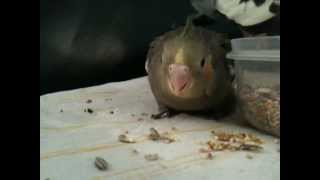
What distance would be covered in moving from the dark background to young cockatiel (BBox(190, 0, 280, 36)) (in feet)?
0.09

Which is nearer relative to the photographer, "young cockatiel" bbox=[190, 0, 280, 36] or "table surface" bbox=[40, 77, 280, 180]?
"table surface" bbox=[40, 77, 280, 180]

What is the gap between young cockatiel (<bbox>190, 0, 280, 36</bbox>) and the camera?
1.84 feet

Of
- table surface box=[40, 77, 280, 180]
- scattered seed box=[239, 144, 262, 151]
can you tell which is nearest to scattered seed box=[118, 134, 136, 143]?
table surface box=[40, 77, 280, 180]

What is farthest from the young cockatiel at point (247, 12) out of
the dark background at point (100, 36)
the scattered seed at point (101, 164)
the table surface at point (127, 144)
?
the scattered seed at point (101, 164)

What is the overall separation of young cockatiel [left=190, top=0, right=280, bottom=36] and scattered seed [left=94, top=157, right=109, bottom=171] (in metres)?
0.27

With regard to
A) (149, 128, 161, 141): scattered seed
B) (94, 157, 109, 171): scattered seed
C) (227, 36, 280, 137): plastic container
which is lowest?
(149, 128, 161, 141): scattered seed

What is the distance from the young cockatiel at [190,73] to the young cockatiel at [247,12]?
41 millimetres

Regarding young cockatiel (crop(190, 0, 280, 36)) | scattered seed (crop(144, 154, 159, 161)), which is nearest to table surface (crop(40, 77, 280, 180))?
scattered seed (crop(144, 154, 159, 161))

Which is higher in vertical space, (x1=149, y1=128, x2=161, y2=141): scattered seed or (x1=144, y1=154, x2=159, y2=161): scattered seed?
(x1=144, y1=154, x2=159, y2=161): scattered seed

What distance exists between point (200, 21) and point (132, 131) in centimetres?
24

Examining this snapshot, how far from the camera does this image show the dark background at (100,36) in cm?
66

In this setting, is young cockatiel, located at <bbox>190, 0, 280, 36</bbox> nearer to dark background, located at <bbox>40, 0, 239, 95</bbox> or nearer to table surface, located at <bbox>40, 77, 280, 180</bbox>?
dark background, located at <bbox>40, 0, 239, 95</bbox>

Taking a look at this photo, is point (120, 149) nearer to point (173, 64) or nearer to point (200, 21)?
point (173, 64)
